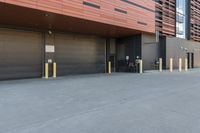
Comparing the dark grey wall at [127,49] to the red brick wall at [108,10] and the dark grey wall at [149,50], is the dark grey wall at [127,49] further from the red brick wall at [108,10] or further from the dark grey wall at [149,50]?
the red brick wall at [108,10]

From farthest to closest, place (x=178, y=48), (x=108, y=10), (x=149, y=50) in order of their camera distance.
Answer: (x=178, y=48), (x=149, y=50), (x=108, y=10)

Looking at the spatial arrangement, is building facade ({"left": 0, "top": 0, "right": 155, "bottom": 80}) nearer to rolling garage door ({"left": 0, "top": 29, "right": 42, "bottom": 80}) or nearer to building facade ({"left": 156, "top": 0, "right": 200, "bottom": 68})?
rolling garage door ({"left": 0, "top": 29, "right": 42, "bottom": 80})

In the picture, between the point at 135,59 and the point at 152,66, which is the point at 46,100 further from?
the point at 152,66

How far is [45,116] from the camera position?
17.8ft

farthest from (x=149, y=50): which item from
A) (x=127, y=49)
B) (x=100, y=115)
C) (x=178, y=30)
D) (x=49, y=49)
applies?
(x=100, y=115)

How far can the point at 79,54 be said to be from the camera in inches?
789

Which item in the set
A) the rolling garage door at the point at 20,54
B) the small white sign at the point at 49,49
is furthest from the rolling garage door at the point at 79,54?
the rolling garage door at the point at 20,54

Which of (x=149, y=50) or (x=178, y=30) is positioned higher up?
(x=178, y=30)

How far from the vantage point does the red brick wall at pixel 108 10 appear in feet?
39.8

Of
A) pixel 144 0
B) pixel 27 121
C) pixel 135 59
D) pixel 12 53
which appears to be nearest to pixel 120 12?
pixel 144 0

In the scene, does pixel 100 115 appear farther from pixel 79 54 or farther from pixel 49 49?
pixel 79 54

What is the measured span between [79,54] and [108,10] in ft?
18.6

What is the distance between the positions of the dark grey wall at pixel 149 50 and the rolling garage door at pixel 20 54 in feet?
34.5

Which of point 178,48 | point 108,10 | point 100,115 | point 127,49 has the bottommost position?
point 100,115
